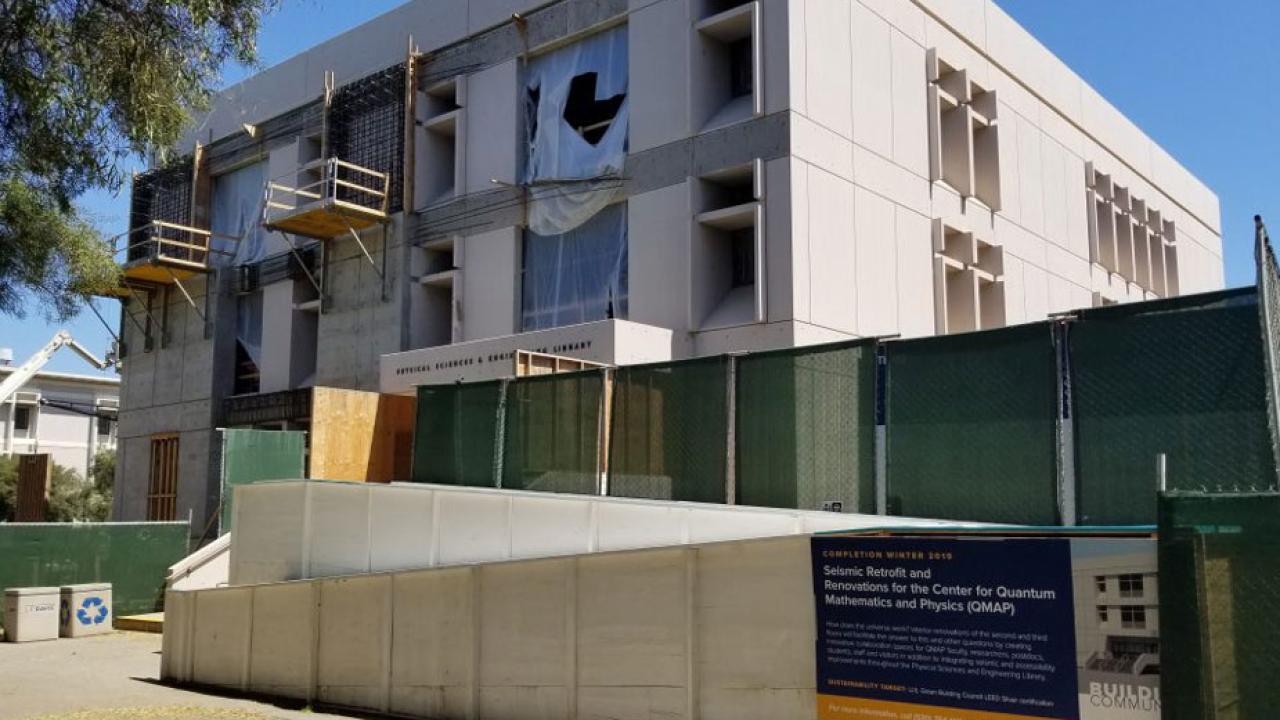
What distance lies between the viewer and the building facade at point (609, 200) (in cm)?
2275

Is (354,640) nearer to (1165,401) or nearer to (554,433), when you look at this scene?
(554,433)

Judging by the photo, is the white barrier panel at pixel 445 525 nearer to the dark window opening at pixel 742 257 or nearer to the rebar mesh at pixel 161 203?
the dark window opening at pixel 742 257

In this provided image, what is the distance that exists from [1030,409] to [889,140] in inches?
612

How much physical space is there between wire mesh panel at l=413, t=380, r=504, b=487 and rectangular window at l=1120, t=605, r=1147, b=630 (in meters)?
10.4

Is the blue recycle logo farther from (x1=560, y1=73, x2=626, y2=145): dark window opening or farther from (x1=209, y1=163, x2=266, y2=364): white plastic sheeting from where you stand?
(x1=560, y1=73, x2=626, y2=145): dark window opening

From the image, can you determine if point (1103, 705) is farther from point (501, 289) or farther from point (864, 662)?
point (501, 289)

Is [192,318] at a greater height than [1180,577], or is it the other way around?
[192,318]

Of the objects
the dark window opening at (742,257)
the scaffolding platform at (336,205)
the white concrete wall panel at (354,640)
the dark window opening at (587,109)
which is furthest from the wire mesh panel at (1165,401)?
the scaffolding platform at (336,205)

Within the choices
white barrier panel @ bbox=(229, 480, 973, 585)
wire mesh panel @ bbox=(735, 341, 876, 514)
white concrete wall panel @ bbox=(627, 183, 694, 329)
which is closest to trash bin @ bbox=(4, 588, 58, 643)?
white barrier panel @ bbox=(229, 480, 973, 585)

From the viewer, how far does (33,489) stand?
3384 centimetres

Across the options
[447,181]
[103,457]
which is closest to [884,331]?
[447,181]

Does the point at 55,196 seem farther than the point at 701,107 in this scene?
No

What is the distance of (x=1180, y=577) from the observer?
6836 millimetres

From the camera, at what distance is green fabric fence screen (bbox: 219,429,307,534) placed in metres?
23.8
